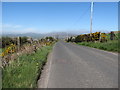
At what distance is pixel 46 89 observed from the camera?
4051 mm

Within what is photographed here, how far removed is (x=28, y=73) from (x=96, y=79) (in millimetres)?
2578

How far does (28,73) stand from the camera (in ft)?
16.5

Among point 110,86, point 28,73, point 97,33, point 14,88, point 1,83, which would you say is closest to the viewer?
point 14,88

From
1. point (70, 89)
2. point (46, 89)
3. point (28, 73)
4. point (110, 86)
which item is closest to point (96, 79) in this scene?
point (110, 86)

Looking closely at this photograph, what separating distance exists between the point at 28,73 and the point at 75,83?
1.82 m

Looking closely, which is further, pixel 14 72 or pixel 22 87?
pixel 14 72

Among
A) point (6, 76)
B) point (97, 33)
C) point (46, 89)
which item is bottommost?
point (46, 89)

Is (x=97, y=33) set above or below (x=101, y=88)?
above

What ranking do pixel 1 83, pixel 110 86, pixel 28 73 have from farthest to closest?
1. pixel 28 73
2. pixel 110 86
3. pixel 1 83

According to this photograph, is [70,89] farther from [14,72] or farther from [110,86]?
[14,72]

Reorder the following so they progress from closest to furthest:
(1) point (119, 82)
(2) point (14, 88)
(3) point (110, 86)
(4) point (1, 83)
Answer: (2) point (14, 88) < (4) point (1, 83) < (3) point (110, 86) < (1) point (119, 82)

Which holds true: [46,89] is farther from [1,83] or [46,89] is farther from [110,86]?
[110,86]

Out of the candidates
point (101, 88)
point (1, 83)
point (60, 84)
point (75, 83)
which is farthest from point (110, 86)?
point (1, 83)

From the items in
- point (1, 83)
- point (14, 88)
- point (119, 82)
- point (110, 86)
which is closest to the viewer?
point (14, 88)
